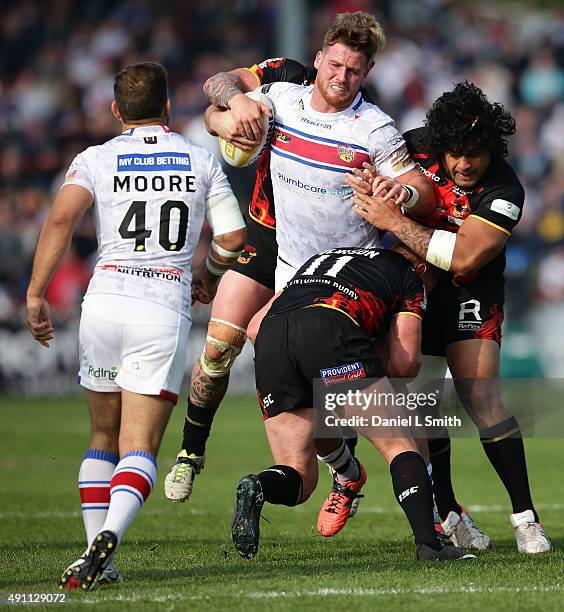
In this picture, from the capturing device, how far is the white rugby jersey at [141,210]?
236 inches

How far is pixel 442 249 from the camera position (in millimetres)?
6727

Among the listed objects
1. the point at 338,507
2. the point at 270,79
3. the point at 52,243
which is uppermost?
the point at 270,79

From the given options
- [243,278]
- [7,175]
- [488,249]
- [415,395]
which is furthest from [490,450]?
[7,175]

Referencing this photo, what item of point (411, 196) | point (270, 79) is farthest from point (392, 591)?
point (270, 79)

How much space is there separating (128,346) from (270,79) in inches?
98.6

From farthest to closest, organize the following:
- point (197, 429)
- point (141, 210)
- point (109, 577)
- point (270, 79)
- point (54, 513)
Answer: point (54, 513), point (197, 429), point (270, 79), point (141, 210), point (109, 577)

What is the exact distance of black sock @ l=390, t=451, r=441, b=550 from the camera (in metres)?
5.98

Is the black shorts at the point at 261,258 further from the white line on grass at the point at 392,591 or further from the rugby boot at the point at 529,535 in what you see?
the white line on grass at the point at 392,591

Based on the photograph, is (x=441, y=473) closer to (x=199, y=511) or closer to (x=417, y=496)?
(x=417, y=496)

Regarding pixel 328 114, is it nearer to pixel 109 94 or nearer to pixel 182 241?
pixel 182 241

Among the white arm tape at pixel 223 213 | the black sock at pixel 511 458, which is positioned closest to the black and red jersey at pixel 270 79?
the white arm tape at pixel 223 213

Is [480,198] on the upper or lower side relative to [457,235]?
upper

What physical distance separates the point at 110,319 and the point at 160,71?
130 cm

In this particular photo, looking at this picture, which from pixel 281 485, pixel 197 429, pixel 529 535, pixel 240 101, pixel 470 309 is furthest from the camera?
pixel 197 429
